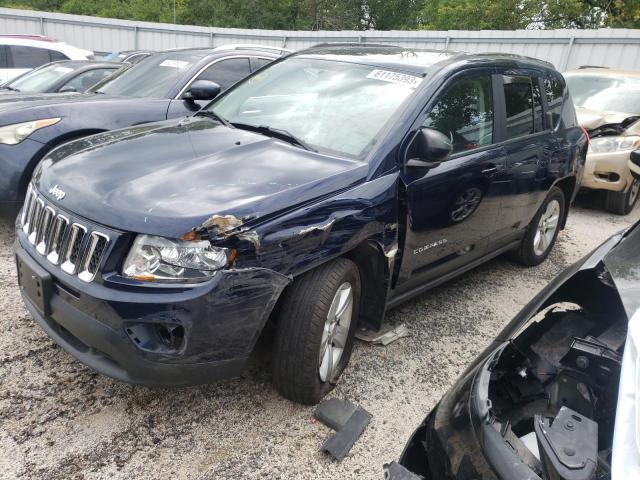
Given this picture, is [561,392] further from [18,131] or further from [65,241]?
[18,131]

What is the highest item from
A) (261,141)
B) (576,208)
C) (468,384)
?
(261,141)

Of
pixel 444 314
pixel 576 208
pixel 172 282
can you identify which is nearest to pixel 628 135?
pixel 576 208

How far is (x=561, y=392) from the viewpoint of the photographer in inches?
62.4

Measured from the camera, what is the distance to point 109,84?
5199mm

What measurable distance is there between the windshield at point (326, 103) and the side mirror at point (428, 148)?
232 millimetres

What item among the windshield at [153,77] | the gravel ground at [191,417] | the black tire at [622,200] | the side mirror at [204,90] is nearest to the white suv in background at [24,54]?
the windshield at [153,77]

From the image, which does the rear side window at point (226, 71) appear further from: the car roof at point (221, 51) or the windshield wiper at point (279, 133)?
the windshield wiper at point (279, 133)

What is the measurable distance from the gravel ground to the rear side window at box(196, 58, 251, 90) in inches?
114

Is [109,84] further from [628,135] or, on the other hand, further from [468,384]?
[628,135]

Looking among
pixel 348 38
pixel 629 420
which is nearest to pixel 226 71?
pixel 629 420

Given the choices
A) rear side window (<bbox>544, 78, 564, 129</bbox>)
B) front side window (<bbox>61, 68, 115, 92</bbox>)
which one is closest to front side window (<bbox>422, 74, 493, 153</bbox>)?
rear side window (<bbox>544, 78, 564, 129</bbox>)

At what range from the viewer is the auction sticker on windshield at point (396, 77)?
117 inches

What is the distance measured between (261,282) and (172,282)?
0.36 m

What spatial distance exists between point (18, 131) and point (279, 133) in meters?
2.42
